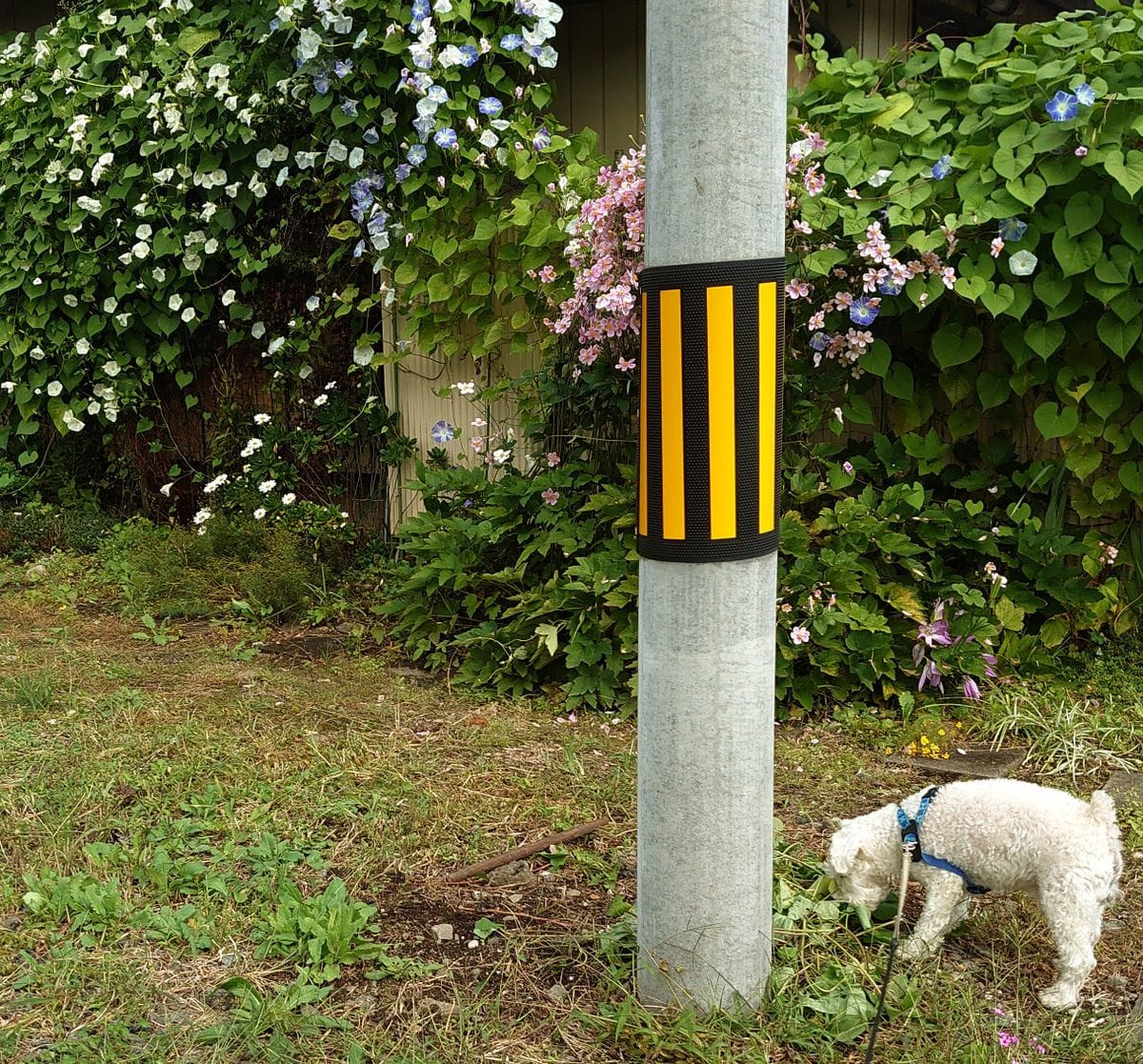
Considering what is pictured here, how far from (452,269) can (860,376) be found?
5.42ft

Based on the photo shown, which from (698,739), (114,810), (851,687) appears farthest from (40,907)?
(851,687)

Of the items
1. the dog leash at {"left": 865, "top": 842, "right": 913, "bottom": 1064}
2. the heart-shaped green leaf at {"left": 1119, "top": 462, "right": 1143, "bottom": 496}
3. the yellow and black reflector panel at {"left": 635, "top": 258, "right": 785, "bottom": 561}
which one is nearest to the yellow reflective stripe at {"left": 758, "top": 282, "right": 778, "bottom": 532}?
the yellow and black reflector panel at {"left": 635, "top": 258, "right": 785, "bottom": 561}

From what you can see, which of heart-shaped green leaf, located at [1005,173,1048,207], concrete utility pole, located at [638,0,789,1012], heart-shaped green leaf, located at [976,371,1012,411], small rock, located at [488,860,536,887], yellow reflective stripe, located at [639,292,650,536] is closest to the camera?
concrete utility pole, located at [638,0,789,1012]

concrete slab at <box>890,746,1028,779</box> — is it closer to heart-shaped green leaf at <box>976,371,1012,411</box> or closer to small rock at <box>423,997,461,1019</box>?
heart-shaped green leaf at <box>976,371,1012,411</box>

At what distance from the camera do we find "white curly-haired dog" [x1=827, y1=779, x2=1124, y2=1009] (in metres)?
2.12

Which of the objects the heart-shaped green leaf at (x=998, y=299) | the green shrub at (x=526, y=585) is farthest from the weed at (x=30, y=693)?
the heart-shaped green leaf at (x=998, y=299)

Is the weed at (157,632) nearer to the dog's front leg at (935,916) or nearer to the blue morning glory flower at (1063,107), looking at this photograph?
the dog's front leg at (935,916)

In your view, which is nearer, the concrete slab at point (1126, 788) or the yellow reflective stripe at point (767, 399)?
the yellow reflective stripe at point (767, 399)

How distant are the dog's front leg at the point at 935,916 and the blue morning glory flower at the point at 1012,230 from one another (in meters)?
2.09

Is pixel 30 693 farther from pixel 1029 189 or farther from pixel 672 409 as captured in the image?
pixel 1029 189

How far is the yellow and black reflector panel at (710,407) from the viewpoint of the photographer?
184 cm

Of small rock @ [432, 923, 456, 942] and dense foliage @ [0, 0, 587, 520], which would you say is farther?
dense foliage @ [0, 0, 587, 520]

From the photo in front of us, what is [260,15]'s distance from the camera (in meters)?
5.12

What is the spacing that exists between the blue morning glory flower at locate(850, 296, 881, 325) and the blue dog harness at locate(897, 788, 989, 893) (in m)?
1.79
